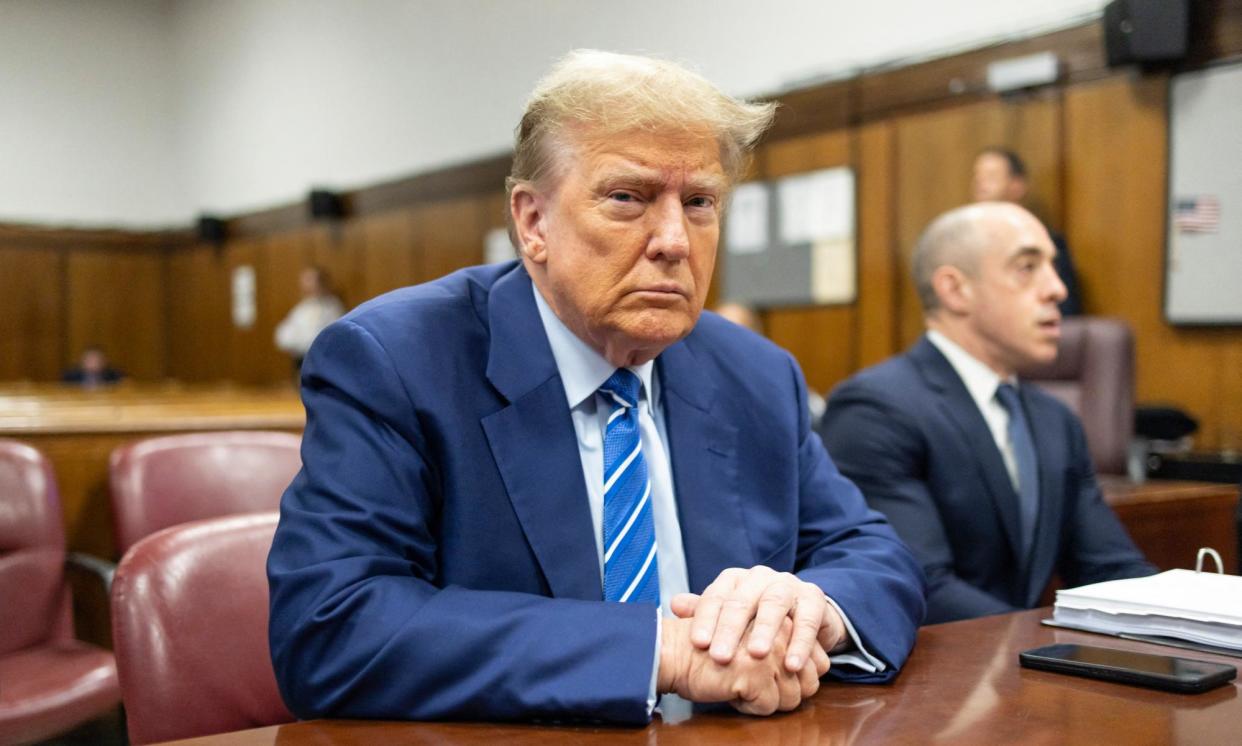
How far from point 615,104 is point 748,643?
2.12 feet

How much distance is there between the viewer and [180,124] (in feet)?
48.0

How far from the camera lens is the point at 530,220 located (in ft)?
5.12

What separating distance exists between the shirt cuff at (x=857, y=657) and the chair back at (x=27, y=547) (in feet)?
7.01

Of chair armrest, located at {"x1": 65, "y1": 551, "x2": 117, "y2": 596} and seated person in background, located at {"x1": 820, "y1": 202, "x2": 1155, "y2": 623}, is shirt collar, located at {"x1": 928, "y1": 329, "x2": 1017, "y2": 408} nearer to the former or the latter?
seated person in background, located at {"x1": 820, "y1": 202, "x2": 1155, "y2": 623}

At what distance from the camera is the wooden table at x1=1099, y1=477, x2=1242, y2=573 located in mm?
3158

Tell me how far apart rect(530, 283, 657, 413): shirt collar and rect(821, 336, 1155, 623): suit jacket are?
97 cm

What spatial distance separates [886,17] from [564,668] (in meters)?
6.19

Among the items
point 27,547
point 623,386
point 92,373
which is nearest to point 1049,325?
point 623,386

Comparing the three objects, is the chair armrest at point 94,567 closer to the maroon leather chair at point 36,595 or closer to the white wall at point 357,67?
the maroon leather chair at point 36,595

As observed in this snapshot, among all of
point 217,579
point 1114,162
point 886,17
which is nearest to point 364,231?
point 886,17

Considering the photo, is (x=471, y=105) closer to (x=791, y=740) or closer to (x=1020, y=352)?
(x=1020, y=352)

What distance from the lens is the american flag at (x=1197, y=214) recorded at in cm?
516

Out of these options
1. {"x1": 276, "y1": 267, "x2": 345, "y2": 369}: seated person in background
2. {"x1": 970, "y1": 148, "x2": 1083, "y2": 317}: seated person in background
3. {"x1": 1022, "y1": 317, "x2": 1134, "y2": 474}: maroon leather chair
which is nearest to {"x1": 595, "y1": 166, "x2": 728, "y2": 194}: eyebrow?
{"x1": 1022, "y1": 317, "x2": 1134, "y2": 474}: maroon leather chair

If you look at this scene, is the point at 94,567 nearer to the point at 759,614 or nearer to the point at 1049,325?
the point at 759,614
